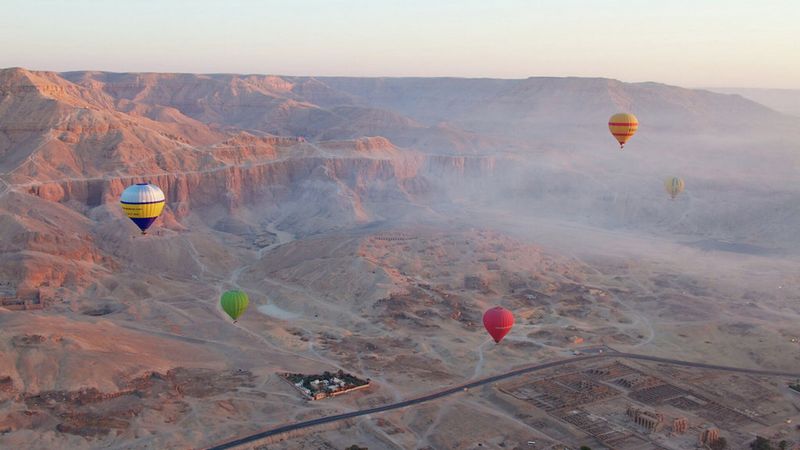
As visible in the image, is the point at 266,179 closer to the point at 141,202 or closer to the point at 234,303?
the point at 141,202

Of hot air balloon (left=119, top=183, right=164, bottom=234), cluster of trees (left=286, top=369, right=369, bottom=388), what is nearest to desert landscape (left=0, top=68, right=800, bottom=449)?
cluster of trees (left=286, top=369, right=369, bottom=388)

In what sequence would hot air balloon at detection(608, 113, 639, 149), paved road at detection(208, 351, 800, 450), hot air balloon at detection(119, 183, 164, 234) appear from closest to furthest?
paved road at detection(208, 351, 800, 450)
hot air balloon at detection(119, 183, 164, 234)
hot air balloon at detection(608, 113, 639, 149)

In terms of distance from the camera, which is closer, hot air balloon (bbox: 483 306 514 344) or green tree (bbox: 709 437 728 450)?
green tree (bbox: 709 437 728 450)

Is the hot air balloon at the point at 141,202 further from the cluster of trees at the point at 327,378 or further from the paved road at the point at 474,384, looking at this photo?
the paved road at the point at 474,384

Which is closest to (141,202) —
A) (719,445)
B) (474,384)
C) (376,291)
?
(376,291)

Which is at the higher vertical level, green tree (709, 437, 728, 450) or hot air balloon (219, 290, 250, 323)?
hot air balloon (219, 290, 250, 323)

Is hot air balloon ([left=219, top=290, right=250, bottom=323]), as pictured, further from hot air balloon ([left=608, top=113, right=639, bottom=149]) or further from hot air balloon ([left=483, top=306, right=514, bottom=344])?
hot air balloon ([left=608, top=113, right=639, bottom=149])

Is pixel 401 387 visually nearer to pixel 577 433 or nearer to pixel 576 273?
pixel 577 433

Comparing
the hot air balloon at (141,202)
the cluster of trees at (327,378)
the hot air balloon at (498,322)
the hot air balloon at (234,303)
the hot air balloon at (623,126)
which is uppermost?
the hot air balloon at (623,126)

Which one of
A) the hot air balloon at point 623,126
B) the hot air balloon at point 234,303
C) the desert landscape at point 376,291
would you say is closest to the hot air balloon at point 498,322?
the desert landscape at point 376,291

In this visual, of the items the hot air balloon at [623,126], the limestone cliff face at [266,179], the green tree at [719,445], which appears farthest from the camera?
the limestone cliff face at [266,179]
